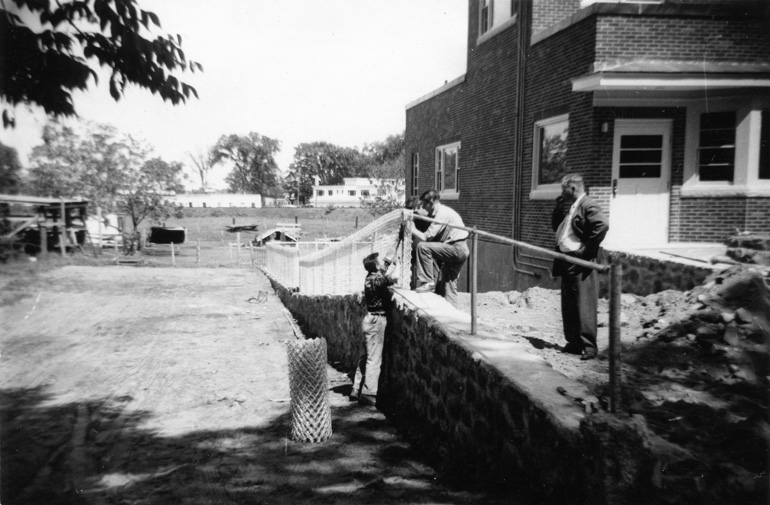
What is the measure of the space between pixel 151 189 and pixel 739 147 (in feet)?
124

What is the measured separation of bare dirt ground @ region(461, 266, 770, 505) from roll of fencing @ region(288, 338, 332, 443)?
2.16 metres

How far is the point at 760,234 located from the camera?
359 inches

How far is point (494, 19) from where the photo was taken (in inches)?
545

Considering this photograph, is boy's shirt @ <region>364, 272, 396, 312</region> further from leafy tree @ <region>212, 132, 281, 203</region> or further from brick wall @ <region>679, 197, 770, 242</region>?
leafy tree @ <region>212, 132, 281, 203</region>

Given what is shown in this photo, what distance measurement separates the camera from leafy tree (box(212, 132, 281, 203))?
109m

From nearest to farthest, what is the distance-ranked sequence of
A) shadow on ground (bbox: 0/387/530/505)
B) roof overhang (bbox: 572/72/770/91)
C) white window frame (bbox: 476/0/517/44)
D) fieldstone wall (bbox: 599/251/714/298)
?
shadow on ground (bbox: 0/387/530/505)
fieldstone wall (bbox: 599/251/714/298)
roof overhang (bbox: 572/72/770/91)
white window frame (bbox: 476/0/517/44)

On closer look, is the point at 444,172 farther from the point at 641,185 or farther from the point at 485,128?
the point at 641,185

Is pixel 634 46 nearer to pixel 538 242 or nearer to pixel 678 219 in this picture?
pixel 678 219

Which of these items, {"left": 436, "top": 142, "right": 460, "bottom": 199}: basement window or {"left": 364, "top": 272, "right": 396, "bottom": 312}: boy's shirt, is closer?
{"left": 364, "top": 272, "right": 396, "bottom": 312}: boy's shirt

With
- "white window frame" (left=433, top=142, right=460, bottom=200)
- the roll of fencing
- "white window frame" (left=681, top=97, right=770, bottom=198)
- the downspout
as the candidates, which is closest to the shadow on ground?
the roll of fencing

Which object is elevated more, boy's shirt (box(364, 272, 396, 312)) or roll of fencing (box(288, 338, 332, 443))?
boy's shirt (box(364, 272, 396, 312))

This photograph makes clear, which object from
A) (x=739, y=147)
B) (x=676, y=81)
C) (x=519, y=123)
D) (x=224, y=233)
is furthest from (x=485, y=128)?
(x=224, y=233)

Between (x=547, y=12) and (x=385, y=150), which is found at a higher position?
(x=385, y=150)

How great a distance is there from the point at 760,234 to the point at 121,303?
55.0ft
